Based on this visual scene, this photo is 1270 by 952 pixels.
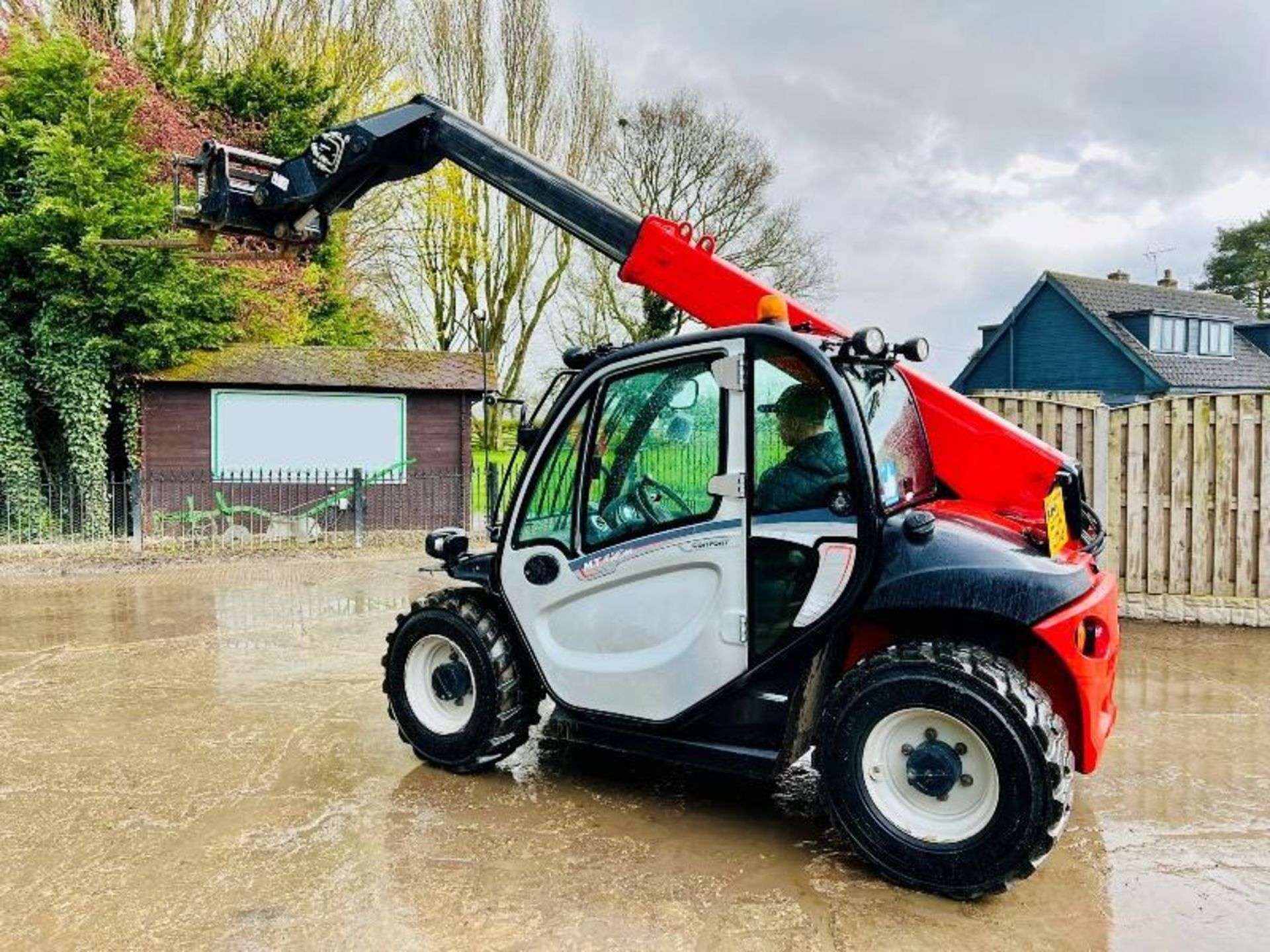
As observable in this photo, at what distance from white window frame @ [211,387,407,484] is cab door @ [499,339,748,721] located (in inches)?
493

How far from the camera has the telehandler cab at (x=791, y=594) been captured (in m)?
3.40

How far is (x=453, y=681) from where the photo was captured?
185 inches

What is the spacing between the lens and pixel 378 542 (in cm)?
1505

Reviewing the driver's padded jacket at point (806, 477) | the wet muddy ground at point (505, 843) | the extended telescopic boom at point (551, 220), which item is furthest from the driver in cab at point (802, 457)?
the wet muddy ground at point (505, 843)

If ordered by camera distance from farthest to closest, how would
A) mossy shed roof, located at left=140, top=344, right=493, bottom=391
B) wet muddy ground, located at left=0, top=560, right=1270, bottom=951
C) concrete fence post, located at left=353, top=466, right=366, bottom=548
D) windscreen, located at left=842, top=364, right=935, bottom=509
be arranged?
mossy shed roof, located at left=140, top=344, right=493, bottom=391 < concrete fence post, located at left=353, top=466, right=366, bottom=548 < windscreen, located at left=842, top=364, right=935, bottom=509 < wet muddy ground, located at left=0, top=560, right=1270, bottom=951

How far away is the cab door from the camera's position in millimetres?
3844

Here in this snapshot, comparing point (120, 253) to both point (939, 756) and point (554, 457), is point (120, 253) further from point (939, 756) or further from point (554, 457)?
point (939, 756)

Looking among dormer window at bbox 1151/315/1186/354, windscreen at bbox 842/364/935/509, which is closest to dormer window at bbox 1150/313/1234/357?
dormer window at bbox 1151/315/1186/354

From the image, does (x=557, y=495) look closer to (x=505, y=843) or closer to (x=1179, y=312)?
(x=505, y=843)

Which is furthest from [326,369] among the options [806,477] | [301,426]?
[806,477]

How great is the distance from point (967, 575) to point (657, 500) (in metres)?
1.28

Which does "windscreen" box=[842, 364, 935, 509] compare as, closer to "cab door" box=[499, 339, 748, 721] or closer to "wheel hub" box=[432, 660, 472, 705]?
"cab door" box=[499, 339, 748, 721]

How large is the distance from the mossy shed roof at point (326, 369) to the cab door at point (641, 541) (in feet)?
41.5

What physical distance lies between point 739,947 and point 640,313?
2460 cm
